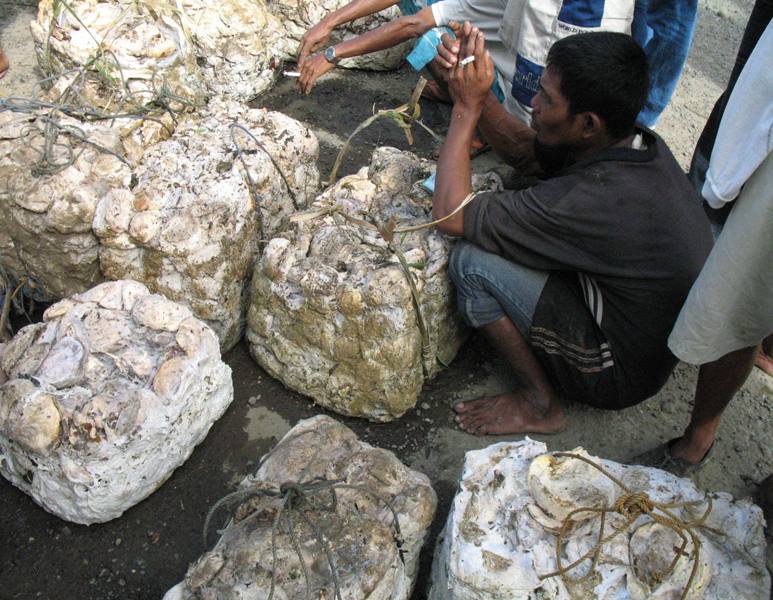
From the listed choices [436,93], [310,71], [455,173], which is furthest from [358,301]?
[436,93]

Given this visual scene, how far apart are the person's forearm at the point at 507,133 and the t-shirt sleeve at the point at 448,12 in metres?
1.04

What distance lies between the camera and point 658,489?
1.89 meters

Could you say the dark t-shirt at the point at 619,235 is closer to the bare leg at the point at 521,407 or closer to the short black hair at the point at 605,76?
the short black hair at the point at 605,76

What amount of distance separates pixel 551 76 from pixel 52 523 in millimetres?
2172

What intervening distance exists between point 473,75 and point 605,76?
1.46ft

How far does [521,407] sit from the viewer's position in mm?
2527

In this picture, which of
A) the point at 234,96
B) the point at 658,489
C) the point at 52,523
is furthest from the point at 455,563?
the point at 234,96

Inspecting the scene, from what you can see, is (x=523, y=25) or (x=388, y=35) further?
(x=388, y=35)

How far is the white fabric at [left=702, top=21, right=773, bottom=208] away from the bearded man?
14.6 inches

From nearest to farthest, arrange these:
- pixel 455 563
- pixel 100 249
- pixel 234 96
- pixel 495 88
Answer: pixel 455 563 → pixel 100 249 → pixel 495 88 → pixel 234 96

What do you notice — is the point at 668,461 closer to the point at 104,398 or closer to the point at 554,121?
the point at 554,121

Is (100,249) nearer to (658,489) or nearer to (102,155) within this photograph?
(102,155)

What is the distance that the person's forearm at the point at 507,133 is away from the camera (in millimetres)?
2639

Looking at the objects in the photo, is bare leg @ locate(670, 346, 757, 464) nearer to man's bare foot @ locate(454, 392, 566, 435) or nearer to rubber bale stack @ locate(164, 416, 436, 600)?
man's bare foot @ locate(454, 392, 566, 435)
